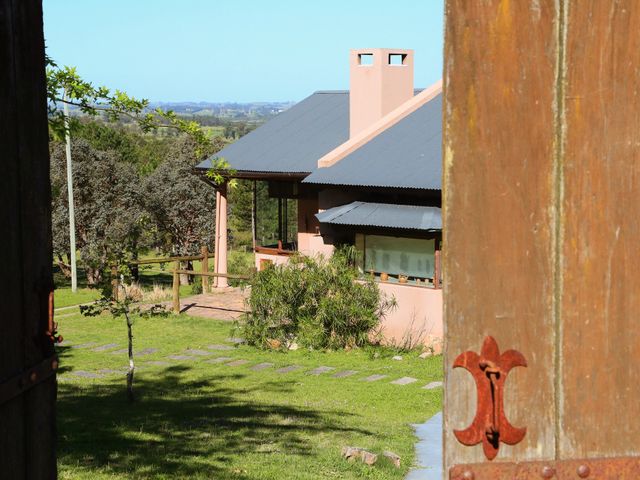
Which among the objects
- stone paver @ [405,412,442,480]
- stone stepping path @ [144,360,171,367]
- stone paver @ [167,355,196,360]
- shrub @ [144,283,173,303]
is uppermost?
shrub @ [144,283,173,303]

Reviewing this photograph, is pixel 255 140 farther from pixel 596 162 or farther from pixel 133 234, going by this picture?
pixel 596 162

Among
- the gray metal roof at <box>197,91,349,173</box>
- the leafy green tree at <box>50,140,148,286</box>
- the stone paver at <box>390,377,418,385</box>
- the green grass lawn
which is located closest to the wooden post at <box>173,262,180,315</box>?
the green grass lawn

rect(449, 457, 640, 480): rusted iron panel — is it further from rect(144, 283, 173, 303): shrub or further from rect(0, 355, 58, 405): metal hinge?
rect(144, 283, 173, 303): shrub

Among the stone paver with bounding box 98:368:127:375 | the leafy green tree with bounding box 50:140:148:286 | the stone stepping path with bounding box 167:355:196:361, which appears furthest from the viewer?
the leafy green tree with bounding box 50:140:148:286

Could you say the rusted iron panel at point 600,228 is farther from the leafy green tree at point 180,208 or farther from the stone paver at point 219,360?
the leafy green tree at point 180,208

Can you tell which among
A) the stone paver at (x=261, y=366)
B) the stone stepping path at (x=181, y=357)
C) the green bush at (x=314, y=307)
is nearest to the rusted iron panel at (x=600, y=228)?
the stone paver at (x=261, y=366)

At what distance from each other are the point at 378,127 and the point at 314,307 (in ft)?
18.8

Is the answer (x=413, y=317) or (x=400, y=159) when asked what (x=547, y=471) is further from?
(x=400, y=159)

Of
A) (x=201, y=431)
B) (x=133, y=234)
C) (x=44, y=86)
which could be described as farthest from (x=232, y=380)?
(x=44, y=86)

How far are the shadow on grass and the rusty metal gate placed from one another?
5.74 meters

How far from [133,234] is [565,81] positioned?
455 inches

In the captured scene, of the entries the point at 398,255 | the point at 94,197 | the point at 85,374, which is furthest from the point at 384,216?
the point at 94,197

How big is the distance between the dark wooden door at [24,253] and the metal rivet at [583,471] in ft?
4.92

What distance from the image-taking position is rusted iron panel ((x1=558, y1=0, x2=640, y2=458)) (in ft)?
7.27
